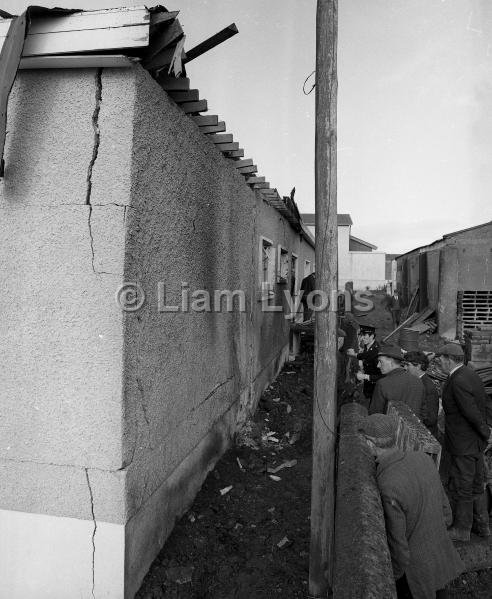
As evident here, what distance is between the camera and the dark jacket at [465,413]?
4.11 metres

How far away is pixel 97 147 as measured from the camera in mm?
3039

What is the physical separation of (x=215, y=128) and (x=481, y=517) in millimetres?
4795

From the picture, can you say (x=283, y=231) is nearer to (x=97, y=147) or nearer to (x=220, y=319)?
(x=220, y=319)

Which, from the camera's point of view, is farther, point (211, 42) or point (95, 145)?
point (211, 42)

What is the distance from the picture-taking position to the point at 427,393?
4727 mm

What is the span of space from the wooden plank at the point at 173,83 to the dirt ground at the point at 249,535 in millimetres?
3870

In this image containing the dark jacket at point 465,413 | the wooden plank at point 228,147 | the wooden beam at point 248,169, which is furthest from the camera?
the wooden beam at point 248,169

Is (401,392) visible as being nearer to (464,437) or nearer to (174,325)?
(464,437)

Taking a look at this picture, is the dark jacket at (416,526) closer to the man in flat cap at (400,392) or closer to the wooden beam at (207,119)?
the man in flat cap at (400,392)

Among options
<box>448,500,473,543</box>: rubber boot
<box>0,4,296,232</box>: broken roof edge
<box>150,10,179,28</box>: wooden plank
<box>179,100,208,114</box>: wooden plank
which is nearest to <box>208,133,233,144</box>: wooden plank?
<box>179,100,208,114</box>: wooden plank

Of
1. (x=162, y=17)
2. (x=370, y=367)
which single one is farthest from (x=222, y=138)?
(x=370, y=367)

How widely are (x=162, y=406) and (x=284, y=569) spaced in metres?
1.77

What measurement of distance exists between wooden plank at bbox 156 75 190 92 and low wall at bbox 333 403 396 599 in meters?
3.22

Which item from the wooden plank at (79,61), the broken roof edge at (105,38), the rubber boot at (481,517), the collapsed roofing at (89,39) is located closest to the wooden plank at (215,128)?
the collapsed roofing at (89,39)
